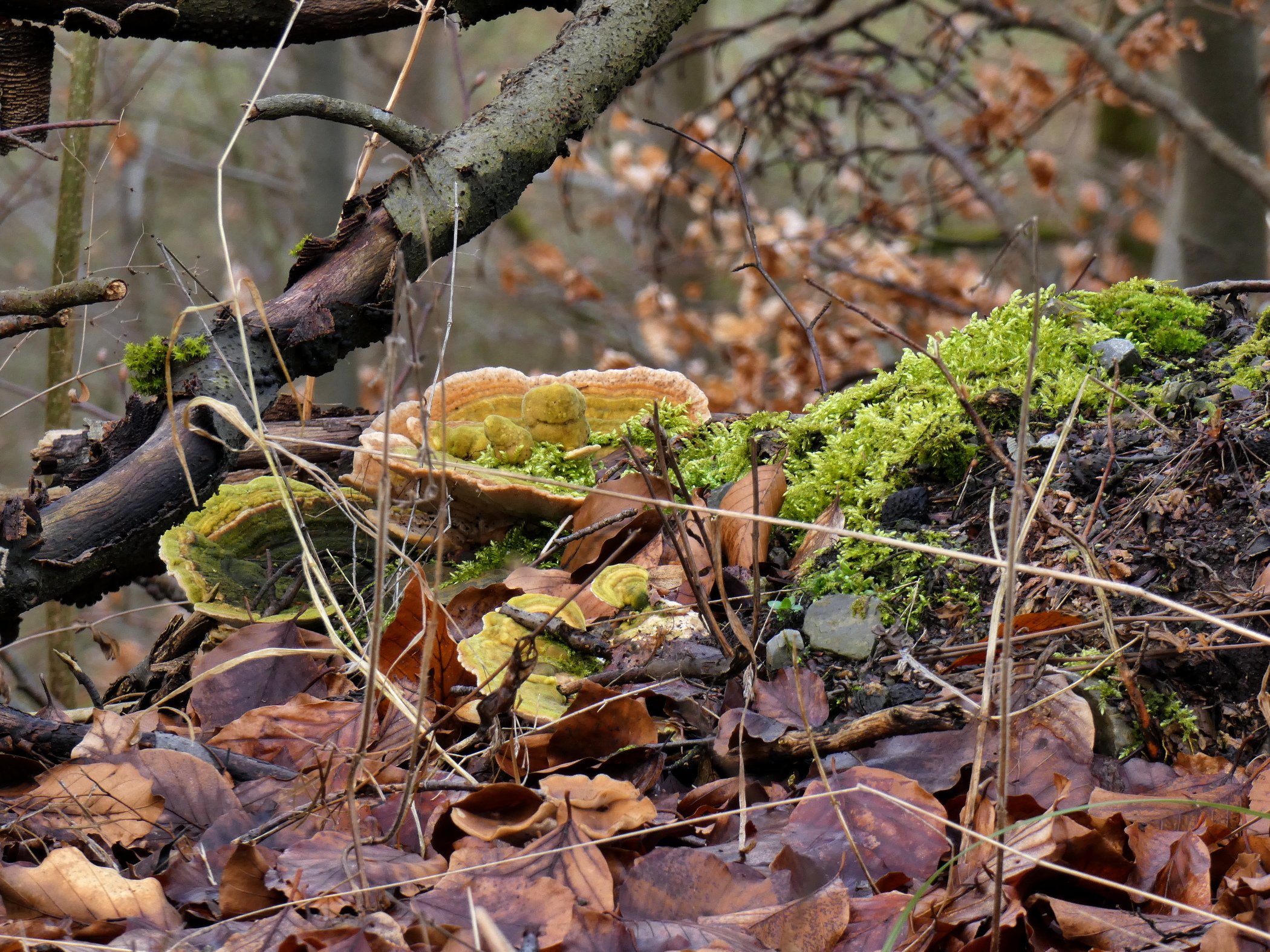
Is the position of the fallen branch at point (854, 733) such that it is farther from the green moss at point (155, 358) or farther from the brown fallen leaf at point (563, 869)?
the green moss at point (155, 358)

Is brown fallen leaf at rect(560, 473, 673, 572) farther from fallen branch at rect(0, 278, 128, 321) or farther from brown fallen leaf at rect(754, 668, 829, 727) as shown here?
fallen branch at rect(0, 278, 128, 321)

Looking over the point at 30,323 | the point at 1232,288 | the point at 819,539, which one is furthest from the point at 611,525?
the point at 1232,288

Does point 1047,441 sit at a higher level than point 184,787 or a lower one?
higher

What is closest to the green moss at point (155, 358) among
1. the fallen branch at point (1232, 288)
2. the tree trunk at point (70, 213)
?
the tree trunk at point (70, 213)

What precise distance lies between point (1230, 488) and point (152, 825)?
229cm

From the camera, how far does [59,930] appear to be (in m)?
1.42

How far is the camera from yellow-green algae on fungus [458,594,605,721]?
1869mm

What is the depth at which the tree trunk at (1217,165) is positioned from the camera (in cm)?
612

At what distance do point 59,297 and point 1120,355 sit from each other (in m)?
2.57

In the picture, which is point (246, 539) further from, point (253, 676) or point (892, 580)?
point (892, 580)

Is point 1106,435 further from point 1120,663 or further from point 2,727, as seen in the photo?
point 2,727

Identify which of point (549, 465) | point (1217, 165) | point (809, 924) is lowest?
point (809, 924)

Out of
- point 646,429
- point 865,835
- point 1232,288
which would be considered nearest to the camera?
point 865,835

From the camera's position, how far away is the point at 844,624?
2.09 m
